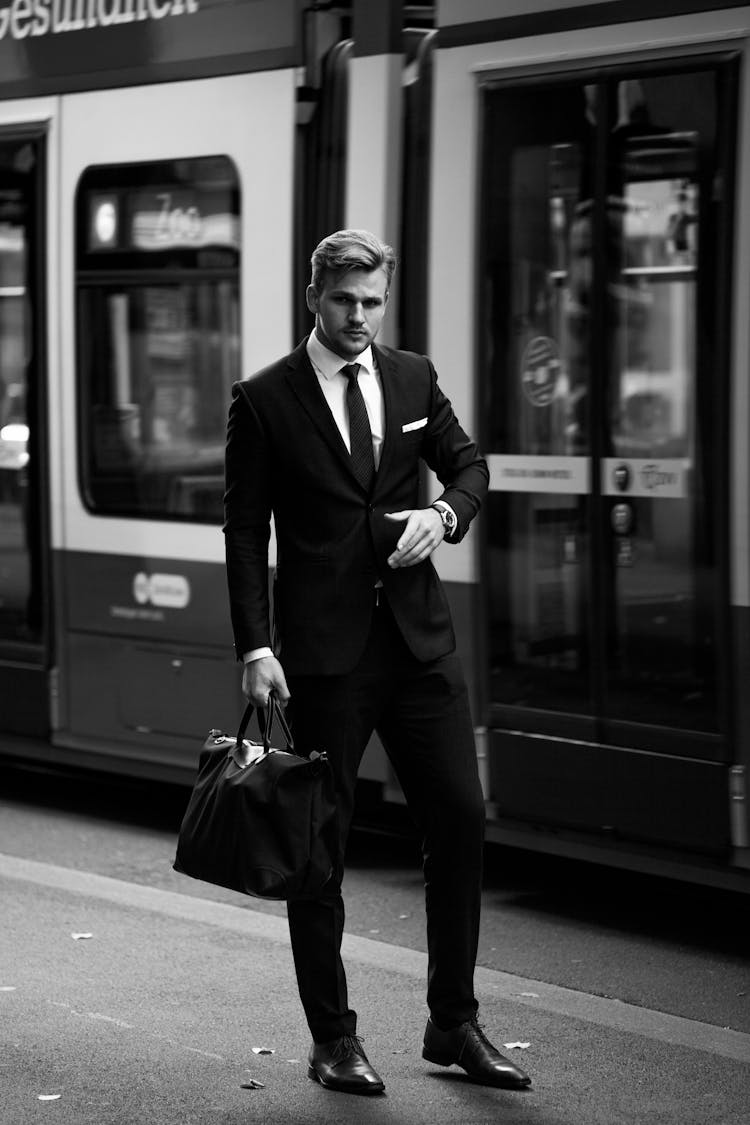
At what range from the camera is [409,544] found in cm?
464

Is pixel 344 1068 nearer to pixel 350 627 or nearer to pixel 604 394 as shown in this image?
pixel 350 627

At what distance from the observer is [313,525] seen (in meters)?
4.81

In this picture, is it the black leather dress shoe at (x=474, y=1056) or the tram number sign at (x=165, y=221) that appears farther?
the tram number sign at (x=165, y=221)

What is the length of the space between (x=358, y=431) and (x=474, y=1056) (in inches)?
56.9

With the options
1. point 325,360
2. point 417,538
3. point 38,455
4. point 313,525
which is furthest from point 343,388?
point 38,455

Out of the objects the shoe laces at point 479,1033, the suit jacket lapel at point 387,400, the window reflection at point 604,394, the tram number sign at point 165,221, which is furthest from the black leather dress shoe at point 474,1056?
the tram number sign at point 165,221

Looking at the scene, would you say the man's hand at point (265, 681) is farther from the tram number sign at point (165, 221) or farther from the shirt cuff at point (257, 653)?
the tram number sign at point (165, 221)

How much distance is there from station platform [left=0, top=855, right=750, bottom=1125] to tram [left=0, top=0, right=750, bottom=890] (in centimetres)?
93

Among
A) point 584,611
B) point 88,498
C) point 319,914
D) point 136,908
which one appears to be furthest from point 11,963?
point 88,498

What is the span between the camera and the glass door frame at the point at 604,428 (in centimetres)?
611

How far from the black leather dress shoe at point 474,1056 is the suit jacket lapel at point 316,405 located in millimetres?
1292

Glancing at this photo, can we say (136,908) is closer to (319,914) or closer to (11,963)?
(11,963)

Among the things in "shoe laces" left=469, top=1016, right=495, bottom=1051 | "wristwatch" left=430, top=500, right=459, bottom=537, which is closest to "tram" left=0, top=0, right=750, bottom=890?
"shoe laces" left=469, top=1016, right=495, bottom=1051

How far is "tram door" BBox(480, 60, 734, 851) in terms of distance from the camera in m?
6.23
